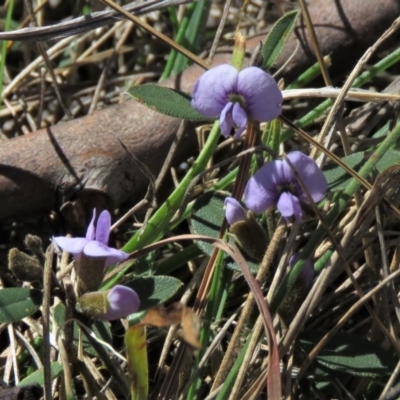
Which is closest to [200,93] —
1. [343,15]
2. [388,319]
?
[388,319]

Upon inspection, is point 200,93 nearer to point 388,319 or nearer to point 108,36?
point 388,319

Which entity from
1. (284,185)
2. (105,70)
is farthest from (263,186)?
(105,70)

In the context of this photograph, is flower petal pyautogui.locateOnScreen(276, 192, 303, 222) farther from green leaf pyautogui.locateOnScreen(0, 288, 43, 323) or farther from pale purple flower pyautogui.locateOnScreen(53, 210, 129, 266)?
green leaf pyautogui.locateOnScreen(0, 288, 43, 323)

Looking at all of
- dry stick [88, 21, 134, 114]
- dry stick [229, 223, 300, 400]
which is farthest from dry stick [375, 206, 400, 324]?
dry stick [88, 21, 134, 114]

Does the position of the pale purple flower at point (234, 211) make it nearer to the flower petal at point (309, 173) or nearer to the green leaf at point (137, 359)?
the flower petal at point (309, 173)

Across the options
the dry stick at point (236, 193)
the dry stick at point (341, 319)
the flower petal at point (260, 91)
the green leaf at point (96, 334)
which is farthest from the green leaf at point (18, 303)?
the flower petal at point (260, 91)
